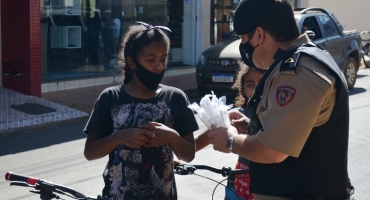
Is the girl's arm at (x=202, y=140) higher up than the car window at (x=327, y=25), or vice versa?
the car window at (x=327, y=25)

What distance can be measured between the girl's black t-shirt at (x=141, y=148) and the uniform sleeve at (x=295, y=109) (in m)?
0.77

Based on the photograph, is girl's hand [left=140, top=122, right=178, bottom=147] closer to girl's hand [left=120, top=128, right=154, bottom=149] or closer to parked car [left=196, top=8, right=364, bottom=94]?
girl's hand [left=120, top=128, right=154, bottom=149]

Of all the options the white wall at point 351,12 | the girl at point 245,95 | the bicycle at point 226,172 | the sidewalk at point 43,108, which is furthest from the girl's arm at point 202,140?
the white wall at point 351,12

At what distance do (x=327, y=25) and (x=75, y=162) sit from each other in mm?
8397

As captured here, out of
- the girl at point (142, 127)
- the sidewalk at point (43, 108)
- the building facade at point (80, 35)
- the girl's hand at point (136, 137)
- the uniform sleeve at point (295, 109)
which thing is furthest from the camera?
Result: the building facade at point (80, 35)

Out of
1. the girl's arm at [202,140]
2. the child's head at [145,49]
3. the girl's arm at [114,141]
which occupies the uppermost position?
the child's head at [145,49]

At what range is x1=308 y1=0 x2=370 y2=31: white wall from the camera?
30562mm

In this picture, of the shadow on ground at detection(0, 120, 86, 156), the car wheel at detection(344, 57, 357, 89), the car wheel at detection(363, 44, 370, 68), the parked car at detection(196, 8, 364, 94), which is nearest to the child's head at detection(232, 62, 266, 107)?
the shadow on ground at detection(0, 120, 86, 156)

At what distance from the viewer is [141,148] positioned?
10.4 ft

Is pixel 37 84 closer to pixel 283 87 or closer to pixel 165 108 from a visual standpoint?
pixel 165 108

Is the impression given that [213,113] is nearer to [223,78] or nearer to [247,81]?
[247,81]

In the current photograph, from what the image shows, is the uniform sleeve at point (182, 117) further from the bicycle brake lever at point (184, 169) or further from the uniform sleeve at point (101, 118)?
the uniform sleeve at point (101, 118)

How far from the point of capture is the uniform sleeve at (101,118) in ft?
10.5

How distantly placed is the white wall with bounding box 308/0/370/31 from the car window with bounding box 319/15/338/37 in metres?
16.3
